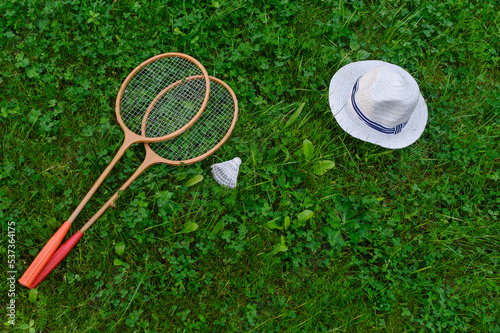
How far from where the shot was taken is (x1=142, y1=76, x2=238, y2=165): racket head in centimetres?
345

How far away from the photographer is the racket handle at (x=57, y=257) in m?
2.99

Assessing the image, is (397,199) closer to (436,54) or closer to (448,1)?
(436,54)

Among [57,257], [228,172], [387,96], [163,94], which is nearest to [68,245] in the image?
[57,257]

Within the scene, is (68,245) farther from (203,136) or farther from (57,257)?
(203,136)

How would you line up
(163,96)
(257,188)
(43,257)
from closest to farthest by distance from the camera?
(43,257) → (257,188) → (163,96)

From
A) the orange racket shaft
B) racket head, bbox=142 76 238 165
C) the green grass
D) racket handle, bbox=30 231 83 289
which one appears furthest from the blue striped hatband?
racket handle, bbox=30 231 83 289

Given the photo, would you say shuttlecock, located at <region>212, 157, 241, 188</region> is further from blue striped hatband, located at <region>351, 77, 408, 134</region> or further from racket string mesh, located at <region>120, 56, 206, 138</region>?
blue striped hatband, located at <region>351, 77, 408, 134</region>

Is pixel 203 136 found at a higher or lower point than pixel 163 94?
lower

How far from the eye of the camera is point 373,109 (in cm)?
339

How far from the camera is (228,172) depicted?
3383 mm

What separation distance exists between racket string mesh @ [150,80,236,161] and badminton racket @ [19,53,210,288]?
0.30 ft

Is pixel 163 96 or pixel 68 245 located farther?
pixel 163 96

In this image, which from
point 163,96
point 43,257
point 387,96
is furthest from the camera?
point 163,96

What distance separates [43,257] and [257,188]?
1.78 m
